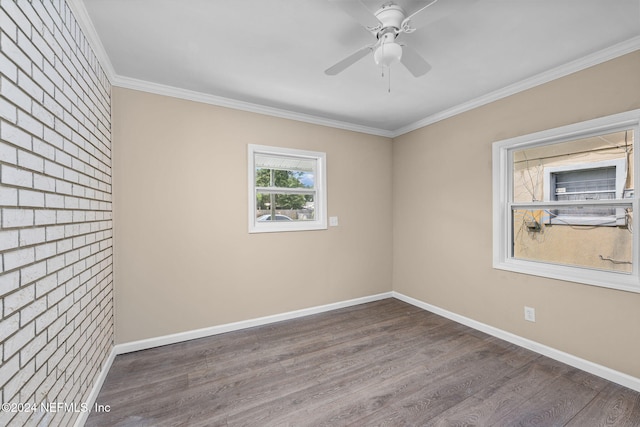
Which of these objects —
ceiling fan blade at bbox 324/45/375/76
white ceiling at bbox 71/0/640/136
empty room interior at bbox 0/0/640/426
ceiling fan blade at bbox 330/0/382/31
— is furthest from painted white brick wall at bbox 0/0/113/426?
ceiling fan blade at bbox 324/45/375/76

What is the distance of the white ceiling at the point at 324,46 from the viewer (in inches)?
64.3

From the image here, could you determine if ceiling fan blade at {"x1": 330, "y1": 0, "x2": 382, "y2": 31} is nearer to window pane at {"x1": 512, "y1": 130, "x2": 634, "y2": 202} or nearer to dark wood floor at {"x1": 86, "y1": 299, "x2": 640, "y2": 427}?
window pane at {"x1": 512, "y1": 130, "x2": 634, "y2": 202}

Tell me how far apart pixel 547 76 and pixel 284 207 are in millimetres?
2867

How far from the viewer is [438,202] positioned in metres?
3.40

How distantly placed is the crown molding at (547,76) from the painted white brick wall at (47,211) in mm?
3399

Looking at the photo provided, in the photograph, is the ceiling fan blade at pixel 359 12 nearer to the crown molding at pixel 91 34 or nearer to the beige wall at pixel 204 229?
the crown molding at pixel 91 34

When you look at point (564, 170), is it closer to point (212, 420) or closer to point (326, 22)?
point (326, 22)

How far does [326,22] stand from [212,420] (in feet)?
8.65

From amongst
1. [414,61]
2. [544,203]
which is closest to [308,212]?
[414,61]

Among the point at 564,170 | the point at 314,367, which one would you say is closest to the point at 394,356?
the point at 314,367

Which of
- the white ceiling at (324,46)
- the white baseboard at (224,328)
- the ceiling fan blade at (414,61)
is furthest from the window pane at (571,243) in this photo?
the white baseboard at (224,328)

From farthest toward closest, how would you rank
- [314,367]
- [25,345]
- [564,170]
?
[564,170]
[314,367]
[25,345]

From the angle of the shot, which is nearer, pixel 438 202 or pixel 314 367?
pixel 314 367

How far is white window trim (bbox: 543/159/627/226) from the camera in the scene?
2113mm
